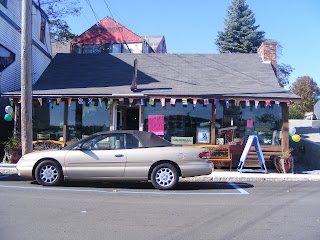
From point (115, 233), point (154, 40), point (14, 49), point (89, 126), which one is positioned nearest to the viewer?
point (115, 233)

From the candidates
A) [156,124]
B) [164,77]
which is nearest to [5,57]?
[164,77]

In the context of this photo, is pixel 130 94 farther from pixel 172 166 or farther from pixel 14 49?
pixel 14 49

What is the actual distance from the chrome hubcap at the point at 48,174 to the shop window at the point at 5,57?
8.22 m

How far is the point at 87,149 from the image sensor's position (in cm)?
957

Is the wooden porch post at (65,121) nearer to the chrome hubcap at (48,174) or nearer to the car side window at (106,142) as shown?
the chrome hubcap at (48,174)

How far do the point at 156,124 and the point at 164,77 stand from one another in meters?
2.67

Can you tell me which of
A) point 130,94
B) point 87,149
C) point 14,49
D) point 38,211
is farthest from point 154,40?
point 38,211

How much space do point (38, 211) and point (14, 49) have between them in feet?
40.2

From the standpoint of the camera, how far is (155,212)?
697 centimetres

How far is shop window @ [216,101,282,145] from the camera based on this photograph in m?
14.6

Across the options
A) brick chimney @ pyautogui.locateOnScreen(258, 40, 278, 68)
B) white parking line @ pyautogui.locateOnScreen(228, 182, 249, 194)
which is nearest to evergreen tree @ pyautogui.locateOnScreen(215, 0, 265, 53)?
brick chimney @ pyautogui.locateOnScreen(258, 40, 278, 68)

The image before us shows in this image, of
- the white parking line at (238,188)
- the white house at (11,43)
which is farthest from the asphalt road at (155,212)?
the white house at (11,43)

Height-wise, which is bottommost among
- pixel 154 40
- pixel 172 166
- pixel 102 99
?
pixel 172 166

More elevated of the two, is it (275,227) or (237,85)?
(237,85)
